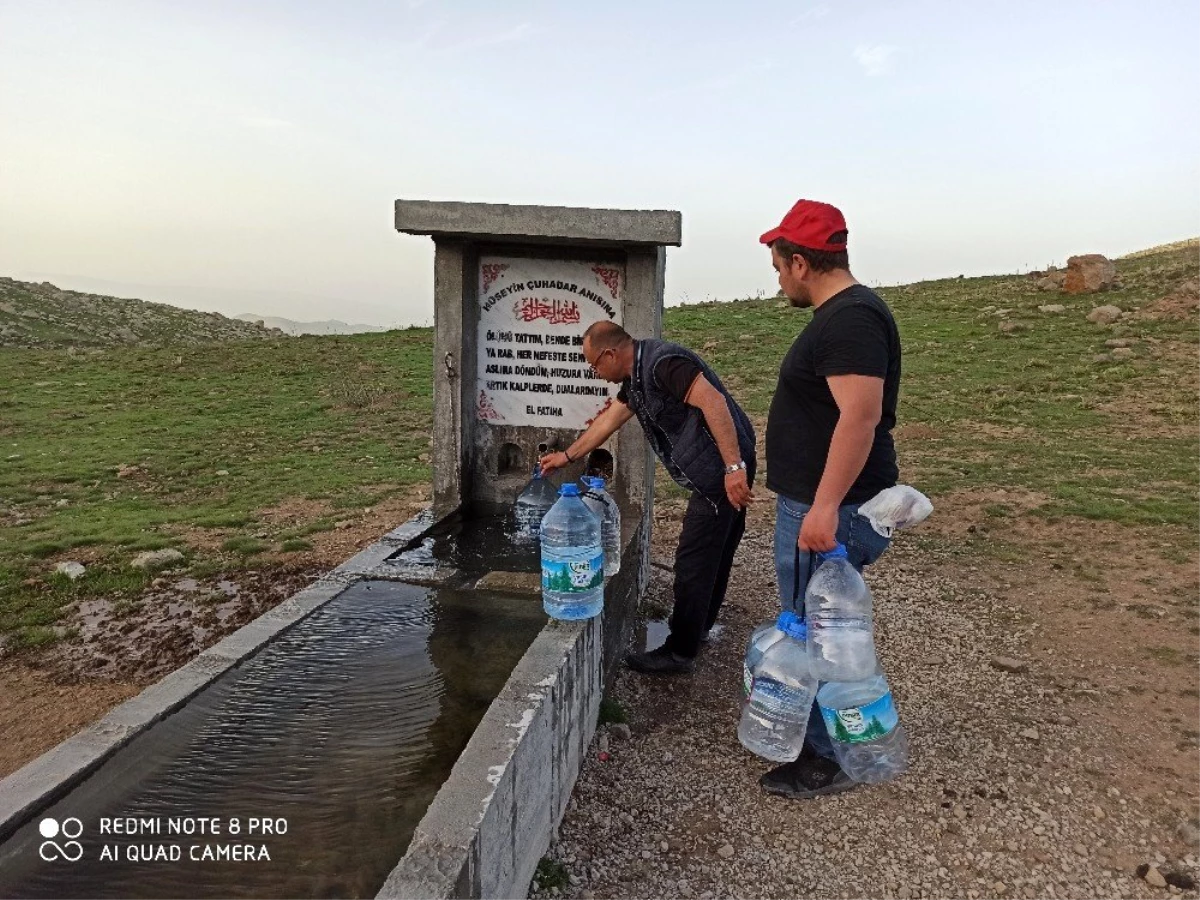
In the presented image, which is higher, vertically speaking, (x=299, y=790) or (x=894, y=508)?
(x=894, y=508)

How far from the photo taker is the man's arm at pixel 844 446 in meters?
3.20

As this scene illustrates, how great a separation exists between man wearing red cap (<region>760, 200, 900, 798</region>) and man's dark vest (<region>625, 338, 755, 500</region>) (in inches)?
30.4

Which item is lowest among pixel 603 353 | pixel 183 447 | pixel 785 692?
pixel 785 692

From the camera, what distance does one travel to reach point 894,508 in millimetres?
3514

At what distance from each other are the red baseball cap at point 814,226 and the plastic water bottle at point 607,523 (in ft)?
6.25

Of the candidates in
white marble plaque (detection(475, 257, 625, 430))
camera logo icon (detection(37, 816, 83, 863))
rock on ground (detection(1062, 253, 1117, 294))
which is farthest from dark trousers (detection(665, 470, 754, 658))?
rock on ground (detection(1062, 253, 1117, 294))

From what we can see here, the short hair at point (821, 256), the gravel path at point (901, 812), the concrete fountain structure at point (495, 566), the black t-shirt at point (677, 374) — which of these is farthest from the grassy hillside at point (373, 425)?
the short hair at point (821, 256)

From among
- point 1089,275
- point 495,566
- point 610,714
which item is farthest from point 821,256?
point 1089,275

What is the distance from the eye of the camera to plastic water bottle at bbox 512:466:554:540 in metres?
5.91

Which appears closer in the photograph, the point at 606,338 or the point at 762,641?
the point at 762,641

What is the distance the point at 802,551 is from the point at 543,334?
310 centimetres

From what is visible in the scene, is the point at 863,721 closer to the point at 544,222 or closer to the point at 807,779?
the point at 807,779

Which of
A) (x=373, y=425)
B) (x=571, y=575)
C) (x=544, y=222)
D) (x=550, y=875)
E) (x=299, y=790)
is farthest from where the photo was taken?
(x=373, y=425)

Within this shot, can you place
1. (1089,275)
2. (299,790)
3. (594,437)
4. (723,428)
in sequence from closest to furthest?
(299,790) → (723,428) → (594,437) → (1089,275)
